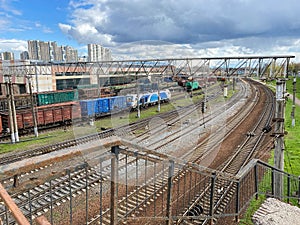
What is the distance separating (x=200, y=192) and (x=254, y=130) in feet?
38.6

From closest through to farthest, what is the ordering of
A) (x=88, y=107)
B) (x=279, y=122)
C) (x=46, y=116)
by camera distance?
(x=279, y=122) → (x=46, y=116) → (x=88, y=107)

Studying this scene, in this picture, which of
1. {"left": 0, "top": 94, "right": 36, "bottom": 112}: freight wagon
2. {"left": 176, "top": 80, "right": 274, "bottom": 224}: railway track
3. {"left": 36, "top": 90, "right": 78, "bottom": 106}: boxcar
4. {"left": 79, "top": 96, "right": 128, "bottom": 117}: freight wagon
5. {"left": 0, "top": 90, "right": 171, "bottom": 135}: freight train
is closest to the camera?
{"left": 176, "top": 80, "right": 274, "bottom": 224}: railway track

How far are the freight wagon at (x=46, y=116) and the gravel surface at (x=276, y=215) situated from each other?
53.6ft

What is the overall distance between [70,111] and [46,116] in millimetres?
2391

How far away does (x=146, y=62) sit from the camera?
57.6 ft

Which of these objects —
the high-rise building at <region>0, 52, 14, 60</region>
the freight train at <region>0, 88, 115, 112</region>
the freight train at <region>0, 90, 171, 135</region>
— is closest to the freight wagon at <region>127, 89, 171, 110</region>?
the freight train at <region>0, 90, 171, 135</region>

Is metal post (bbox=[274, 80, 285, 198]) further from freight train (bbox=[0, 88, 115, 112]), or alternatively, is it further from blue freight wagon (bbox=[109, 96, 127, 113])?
blue freight wagon (bbox=[109, 96, 127, 113])

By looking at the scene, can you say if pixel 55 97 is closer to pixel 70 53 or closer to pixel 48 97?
pixel 48 97

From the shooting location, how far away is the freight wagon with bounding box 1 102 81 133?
17359 millimetres

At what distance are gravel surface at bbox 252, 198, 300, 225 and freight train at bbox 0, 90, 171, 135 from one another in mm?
15737

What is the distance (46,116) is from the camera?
62.5ft

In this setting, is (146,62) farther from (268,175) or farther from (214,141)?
(268,175)

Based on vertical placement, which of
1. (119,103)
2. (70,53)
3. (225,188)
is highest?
(70,53)

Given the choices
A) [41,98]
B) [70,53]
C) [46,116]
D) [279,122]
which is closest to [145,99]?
[41,98]
